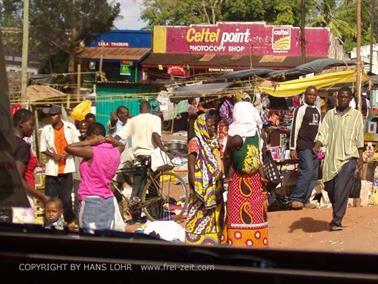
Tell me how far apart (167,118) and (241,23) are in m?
2.40

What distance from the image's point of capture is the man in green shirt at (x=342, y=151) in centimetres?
584

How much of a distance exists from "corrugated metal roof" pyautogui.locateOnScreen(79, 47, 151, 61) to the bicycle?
1.33 metres

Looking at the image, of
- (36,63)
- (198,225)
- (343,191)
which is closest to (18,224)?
(36,63)

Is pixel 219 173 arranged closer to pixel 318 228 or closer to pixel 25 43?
pixel 318 228

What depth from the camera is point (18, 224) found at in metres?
1.88

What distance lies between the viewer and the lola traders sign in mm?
11172

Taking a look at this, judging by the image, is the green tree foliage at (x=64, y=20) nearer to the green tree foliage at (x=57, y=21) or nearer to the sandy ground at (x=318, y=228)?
the green tree foliage at (x=57, y=21)

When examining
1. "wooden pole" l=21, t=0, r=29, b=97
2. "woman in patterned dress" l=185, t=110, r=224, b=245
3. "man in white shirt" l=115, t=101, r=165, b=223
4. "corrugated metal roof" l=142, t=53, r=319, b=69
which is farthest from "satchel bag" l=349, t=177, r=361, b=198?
"wooden pole" l=21, t=0, r=29, b=97

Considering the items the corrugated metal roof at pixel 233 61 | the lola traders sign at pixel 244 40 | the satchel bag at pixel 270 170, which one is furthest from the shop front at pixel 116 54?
the corrugated metal roof at pixel 233 61

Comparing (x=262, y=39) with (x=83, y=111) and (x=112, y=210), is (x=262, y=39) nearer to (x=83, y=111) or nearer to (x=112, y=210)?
(x=83, y=111)

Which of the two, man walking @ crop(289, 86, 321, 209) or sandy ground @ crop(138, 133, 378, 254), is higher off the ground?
man walking @ crop(289, 86, 321, 209)

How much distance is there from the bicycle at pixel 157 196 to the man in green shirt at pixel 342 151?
1962mm

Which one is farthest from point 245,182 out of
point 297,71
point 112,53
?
point 297,71

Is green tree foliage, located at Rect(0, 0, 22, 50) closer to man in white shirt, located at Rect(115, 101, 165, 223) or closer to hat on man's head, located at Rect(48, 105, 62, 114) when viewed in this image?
hat on man's head, located at Rect(48, 105, 62, 114)
